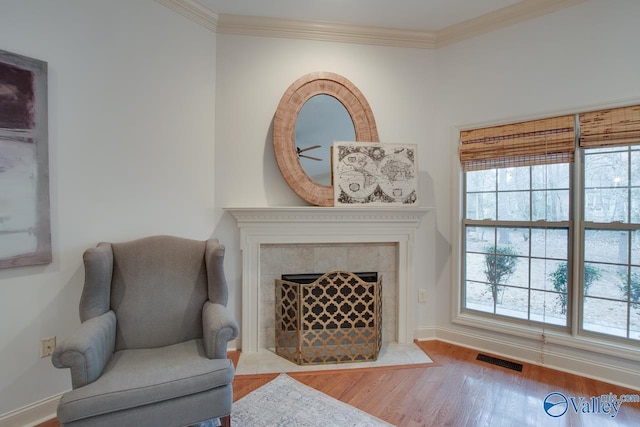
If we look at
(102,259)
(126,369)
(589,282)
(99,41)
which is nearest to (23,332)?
(102,259)

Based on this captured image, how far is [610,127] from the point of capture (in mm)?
2100

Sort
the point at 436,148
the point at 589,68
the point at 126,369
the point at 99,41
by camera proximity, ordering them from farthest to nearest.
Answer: the point at 436,148
the point at 589,68
the point at 99,41
the point at 126,369

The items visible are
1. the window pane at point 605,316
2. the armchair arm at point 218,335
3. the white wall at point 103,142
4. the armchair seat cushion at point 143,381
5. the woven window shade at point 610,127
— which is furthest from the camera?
the window pane at point 605,316

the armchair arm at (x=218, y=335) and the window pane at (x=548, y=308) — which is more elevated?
the armchair arm at (x=218, y=335)

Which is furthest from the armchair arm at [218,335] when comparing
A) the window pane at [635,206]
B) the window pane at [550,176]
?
the window pane at [635,206]

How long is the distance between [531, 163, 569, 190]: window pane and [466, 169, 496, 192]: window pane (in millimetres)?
289

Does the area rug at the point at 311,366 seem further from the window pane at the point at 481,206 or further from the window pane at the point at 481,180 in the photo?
the window pane at the point at 481,180

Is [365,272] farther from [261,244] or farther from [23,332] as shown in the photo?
[23,332]

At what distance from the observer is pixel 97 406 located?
125 cm

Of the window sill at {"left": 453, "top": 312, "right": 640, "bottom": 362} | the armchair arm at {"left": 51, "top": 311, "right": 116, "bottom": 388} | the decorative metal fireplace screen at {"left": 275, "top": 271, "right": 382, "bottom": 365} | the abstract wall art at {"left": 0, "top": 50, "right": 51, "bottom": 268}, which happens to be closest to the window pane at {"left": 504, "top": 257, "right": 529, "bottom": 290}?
the window sill at {"left": 453, "top": 312, "right": 640, "bottom": 362}

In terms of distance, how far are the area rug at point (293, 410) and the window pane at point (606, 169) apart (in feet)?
7.46

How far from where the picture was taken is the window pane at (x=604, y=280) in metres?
2.15

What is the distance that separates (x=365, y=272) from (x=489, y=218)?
3.97 ft

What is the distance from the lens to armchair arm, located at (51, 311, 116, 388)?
50.9 inches
